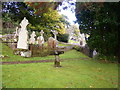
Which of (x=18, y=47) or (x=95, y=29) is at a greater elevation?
(x=95, y=29)

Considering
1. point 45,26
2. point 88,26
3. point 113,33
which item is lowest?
point 113,33

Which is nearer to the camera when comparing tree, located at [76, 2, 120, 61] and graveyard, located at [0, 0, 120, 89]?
graveyard, located at [0, 0, 120, 89]

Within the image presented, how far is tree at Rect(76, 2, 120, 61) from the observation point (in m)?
10.8

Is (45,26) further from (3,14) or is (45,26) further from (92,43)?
(92,43)

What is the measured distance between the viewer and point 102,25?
1180 cm

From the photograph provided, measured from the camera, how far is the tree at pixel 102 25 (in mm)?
10805

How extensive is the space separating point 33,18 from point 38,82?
17.0m

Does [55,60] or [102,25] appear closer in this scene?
[55,60]

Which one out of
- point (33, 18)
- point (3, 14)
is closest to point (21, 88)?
point (3, 14)

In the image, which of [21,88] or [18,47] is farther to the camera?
[18,47]

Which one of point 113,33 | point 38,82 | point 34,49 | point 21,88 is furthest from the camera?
point 34,49

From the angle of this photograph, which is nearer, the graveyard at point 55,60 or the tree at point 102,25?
the graveyard at point 55,60

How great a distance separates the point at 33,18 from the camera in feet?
69.0

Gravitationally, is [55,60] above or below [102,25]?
below
